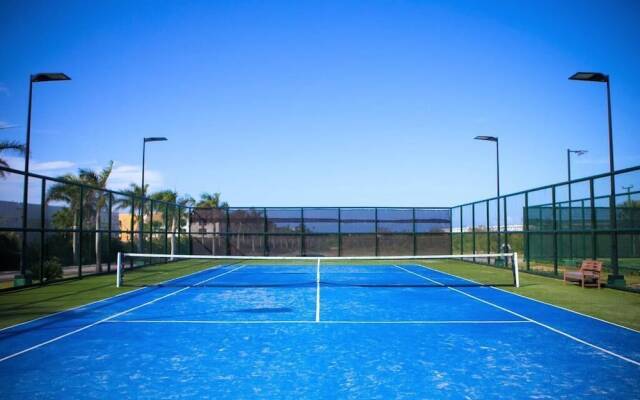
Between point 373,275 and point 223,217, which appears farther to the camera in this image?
point 223,217

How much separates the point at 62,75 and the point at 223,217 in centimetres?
1749

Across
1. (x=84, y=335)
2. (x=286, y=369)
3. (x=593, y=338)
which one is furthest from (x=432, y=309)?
(x=84, y=335)

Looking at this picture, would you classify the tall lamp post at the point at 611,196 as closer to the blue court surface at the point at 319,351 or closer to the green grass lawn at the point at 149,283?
the green grass lawn at the point at 149,283

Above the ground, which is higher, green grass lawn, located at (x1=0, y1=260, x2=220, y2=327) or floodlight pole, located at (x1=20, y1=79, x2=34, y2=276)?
floodlight pole, located at (x1=20, y1=79, x2=34, y2=276)

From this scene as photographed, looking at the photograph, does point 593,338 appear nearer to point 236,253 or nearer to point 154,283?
point 154,283

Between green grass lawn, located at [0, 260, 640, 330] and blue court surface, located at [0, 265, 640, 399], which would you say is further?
green grass lawn, located at [0, 260, 640, 330]

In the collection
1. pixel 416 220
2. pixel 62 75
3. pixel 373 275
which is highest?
pixel 62 75

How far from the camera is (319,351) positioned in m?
7.08

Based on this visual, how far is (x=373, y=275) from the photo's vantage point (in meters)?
20.0

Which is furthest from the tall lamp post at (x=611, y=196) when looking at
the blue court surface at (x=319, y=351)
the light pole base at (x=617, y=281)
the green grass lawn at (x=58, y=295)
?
the green grass lawn at (x=58, y=295)

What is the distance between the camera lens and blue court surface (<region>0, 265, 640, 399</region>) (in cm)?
546

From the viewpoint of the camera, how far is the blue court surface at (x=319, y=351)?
546 cm

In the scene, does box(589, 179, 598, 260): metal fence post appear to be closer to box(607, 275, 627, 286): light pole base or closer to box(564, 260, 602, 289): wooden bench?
box(564, 260, 602, 289): wooden bench

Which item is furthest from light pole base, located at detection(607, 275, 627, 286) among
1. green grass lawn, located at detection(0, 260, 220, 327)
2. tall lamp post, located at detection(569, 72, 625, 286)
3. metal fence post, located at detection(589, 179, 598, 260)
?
green grass lawn, located at detection(0, 260, 220, 327)
